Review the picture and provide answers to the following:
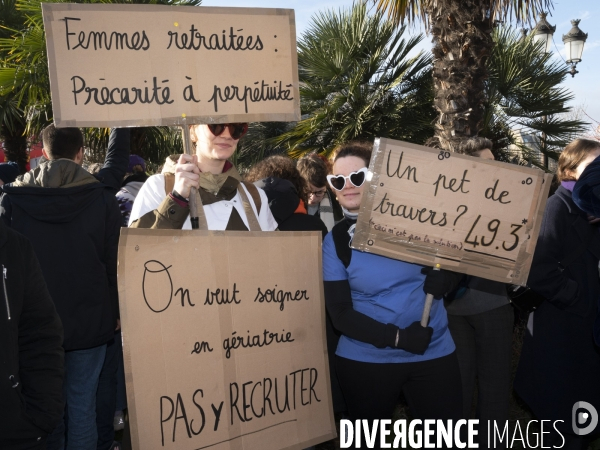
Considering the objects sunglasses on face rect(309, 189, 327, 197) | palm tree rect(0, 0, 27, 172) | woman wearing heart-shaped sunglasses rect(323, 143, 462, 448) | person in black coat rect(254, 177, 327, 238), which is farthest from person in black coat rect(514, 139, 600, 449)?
palm tree rect(0, 0, 27, 172)

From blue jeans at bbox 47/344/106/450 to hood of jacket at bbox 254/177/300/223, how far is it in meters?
1.18

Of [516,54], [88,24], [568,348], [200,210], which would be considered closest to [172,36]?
[88,24]

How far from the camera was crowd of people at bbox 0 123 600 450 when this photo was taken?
183 centimetres

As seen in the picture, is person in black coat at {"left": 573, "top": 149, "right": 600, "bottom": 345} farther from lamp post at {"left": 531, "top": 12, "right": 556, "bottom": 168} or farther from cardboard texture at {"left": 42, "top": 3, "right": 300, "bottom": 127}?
lamp post at {"left": 531, "top": 12, "right": 556, "bottom": 168}

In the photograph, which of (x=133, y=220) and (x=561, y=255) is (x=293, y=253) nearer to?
(x=133, y=220)

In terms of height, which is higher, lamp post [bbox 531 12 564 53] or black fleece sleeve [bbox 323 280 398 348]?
lamp post [bbox 531 12 564 53]

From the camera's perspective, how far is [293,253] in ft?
7.40

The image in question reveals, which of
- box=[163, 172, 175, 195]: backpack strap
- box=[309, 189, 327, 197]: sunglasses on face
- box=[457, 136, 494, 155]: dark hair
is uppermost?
box=[457, 136, 494, 155]: dark hair

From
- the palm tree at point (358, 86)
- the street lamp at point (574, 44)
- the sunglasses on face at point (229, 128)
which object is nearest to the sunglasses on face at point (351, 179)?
the sunglasses on face at point (229, 128)

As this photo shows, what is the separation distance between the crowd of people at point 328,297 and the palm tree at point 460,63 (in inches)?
94.9

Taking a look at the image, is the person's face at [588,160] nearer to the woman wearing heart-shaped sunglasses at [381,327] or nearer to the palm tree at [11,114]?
the woman wearing heart-shaped sunglasses at [381,327]

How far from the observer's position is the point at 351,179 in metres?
2.46

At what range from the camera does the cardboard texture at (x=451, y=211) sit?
→ 226 centimetres

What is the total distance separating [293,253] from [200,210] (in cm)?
39
